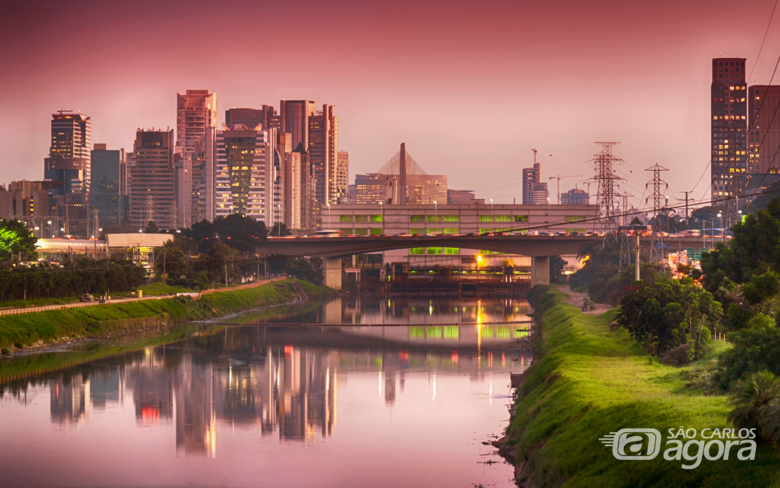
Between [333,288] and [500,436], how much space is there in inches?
4393

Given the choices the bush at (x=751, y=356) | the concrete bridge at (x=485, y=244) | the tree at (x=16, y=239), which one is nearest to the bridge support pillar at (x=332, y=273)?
the concrete bridge at (x=485, y=244)

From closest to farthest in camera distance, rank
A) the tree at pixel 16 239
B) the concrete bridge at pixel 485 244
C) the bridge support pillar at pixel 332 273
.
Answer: the tree at pixel 16 239, the concrete bridge at pixel 485 244, the bridge support pillar at pixel 332 273

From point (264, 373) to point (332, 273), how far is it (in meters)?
90.6

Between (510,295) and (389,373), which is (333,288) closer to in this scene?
(510,295)

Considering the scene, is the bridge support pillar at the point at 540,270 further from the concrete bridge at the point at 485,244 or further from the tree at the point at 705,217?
the tree at the point at 705,217

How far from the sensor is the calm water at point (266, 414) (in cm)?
3412

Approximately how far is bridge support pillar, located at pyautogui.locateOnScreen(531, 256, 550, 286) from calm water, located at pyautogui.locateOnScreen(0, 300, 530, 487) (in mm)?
59167

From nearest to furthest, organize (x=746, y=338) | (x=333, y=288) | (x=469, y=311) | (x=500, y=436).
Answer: (x=746, y=338) < (x=500, y=436) < (x=469, y=311) < (x=333, y=288)

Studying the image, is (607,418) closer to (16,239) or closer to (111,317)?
(111,317)

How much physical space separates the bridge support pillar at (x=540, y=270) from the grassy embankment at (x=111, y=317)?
147 feet

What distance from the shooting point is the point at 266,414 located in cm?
4544

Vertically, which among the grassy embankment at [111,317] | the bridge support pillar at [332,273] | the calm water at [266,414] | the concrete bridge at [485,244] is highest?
the concrete bridge at [485,244]

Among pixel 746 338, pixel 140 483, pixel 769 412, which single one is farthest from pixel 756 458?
pixel 140 483

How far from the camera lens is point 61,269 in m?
85.8
